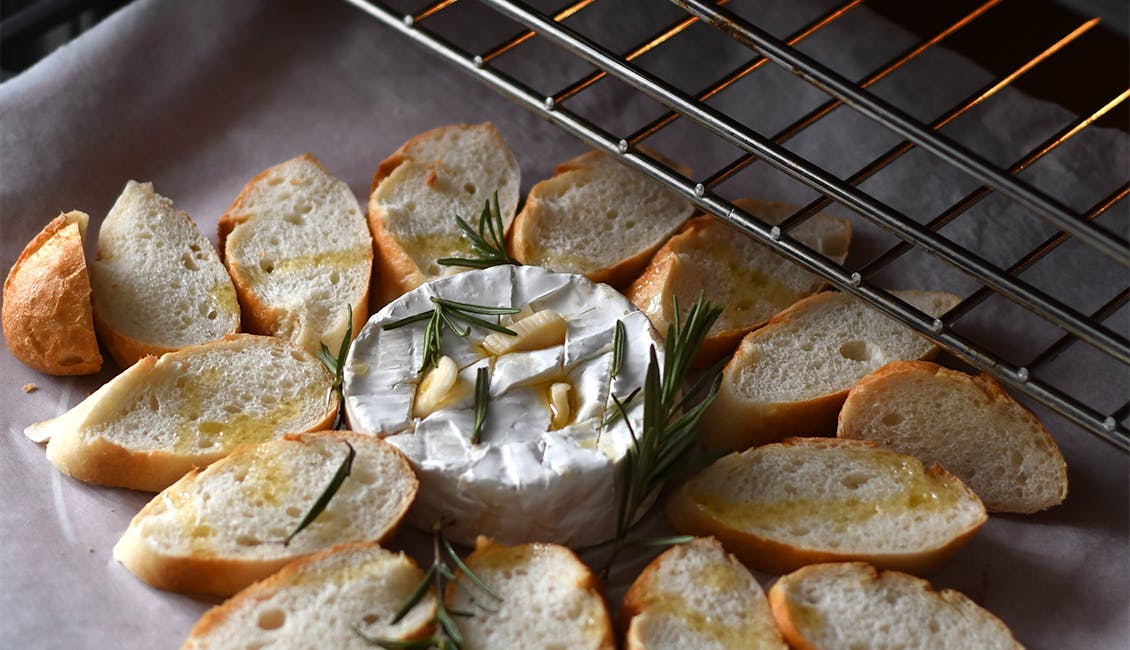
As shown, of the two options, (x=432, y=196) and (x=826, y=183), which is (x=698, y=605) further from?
(x=432, y=196)

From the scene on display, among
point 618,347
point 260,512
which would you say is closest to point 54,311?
point 260,512

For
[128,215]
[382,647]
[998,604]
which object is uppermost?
[128,215]

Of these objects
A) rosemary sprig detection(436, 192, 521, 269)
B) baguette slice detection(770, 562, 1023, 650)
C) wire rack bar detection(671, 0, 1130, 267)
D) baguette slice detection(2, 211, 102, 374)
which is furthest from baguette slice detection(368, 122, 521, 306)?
→ baguette slice detection(770, 562, 1023, 650)

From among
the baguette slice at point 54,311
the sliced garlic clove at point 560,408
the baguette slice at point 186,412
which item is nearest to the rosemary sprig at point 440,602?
the sliced garlic clove at point 560,408

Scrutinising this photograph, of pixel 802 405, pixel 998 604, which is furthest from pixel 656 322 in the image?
pixel 998 604

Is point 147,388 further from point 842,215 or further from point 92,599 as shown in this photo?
point 842,215
